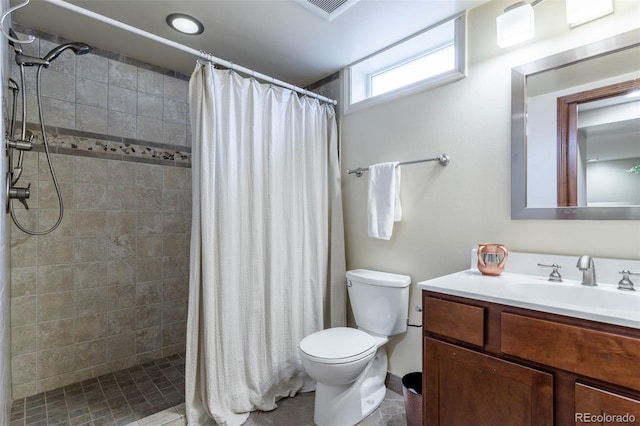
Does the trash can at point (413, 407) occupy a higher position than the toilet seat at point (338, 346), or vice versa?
the toilet seat at point (338, 346)

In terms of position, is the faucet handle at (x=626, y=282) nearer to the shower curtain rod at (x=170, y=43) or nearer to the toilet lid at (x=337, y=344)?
the toilet lid at (x=337, y=344)

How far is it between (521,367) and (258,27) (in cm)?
208

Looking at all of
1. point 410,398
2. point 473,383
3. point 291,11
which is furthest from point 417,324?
point 291,11

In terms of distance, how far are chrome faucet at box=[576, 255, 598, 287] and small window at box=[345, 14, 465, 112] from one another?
108 cm

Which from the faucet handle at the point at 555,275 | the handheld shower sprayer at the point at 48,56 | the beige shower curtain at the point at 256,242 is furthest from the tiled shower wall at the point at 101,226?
the faucet handle at the point at 555,275

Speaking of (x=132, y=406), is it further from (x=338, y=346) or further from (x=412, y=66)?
(x=412, y=66)

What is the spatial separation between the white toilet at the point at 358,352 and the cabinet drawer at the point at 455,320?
488mm

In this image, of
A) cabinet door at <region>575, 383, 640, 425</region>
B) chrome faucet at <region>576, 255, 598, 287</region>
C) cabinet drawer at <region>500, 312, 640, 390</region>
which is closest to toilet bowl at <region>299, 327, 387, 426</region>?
cabinet drawer at <region>500, 312, 640, 390</region>

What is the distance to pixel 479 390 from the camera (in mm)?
1123

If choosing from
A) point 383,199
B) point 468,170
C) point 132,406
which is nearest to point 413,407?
point 383,199

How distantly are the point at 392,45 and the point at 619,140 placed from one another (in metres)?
1.32

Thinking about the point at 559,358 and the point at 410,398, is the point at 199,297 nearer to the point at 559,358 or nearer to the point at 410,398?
the point at 410,398

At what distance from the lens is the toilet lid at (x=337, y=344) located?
1.56m

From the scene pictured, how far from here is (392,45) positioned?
202 cm
